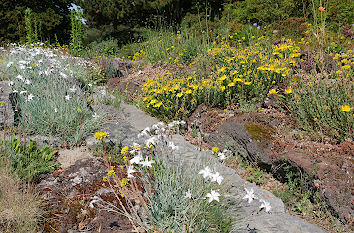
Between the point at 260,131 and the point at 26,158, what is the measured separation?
296cm

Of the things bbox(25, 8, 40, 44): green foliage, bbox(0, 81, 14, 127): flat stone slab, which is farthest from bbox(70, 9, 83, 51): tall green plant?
bbox(0, 81, 14, 127): flat stone slab

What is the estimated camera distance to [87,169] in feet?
10.1

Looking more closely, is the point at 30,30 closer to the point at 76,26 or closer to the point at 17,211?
the point at 76,26

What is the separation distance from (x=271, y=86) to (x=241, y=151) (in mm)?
1606

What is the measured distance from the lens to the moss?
3.82m

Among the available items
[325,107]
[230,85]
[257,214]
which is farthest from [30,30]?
[257,214]

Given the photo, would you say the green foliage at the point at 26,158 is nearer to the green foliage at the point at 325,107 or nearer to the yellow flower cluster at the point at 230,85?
the yellow flower cluster at the point at 230,85

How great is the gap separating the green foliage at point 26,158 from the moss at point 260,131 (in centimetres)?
255

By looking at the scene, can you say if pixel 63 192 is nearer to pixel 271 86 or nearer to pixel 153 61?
pixel 271 86

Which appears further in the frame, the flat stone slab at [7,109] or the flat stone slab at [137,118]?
the flat stone slab at [137,118]

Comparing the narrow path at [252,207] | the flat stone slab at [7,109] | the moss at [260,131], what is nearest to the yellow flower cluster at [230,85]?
the moss at [260,131]

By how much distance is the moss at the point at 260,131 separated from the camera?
12.5 ft

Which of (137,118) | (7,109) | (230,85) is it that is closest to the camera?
(7,109)

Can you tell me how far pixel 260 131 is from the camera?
12.9ft
